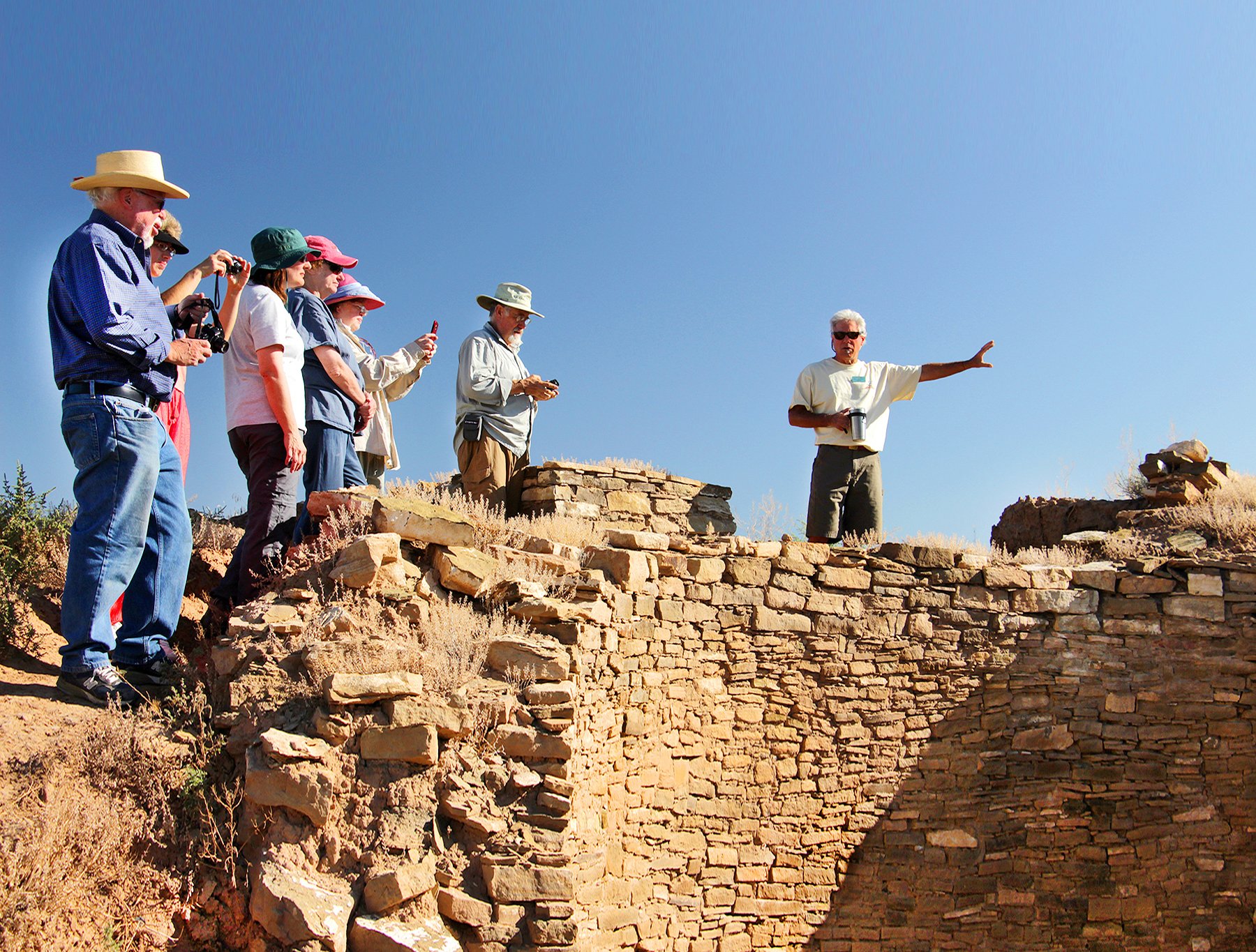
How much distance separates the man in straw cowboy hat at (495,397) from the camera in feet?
26.0

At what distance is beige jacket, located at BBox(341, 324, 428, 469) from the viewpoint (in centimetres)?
751

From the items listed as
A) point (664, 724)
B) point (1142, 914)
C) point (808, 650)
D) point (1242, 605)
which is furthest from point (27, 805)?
point (1242, 605)

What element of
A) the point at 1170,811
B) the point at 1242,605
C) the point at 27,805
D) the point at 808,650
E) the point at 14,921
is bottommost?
the point at 14,921

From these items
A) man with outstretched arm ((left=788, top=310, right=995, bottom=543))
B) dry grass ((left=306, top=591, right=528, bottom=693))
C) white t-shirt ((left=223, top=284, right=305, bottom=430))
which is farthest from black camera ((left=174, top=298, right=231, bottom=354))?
man with outstretched arm ((left=788, top=310, right=995, bottom=543))

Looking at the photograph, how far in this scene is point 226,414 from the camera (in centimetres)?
589

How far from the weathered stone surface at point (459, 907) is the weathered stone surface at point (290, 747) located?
0.76m

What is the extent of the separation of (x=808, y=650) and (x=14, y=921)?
4.44 metres

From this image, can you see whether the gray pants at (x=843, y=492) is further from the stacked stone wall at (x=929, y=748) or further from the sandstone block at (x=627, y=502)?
the sandstone block at (x=627, y=502)

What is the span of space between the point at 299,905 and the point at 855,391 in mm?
5287

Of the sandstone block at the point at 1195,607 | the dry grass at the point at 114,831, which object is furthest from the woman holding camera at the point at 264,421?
the sandstone block at the point at 1195,607

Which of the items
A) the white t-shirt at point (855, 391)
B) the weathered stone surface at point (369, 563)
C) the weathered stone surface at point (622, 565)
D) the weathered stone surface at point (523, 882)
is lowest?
the weathered stone surface at point (523, 882)

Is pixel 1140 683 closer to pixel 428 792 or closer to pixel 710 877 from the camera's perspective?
pixel 710 877

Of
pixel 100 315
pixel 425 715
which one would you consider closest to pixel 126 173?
pixel 100 315

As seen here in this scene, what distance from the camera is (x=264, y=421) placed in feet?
18.9
